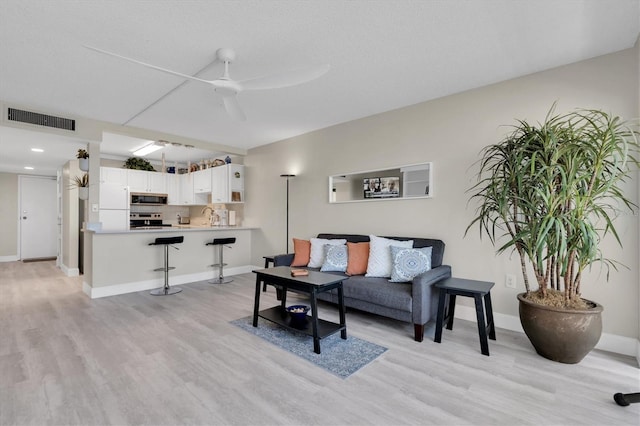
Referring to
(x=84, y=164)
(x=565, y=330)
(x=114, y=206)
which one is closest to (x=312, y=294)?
(x=565, y=330)

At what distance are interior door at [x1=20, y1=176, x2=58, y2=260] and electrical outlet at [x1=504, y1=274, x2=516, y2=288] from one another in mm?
10315

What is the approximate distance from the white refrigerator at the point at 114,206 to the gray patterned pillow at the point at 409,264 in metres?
5.39

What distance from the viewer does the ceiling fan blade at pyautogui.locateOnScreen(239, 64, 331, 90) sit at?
83.8 inches

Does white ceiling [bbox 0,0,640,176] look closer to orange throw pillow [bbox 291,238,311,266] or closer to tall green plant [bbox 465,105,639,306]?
tall green plant [bbox 465,105,639,306]

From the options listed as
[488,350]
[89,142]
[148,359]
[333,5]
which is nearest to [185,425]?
[148,359]

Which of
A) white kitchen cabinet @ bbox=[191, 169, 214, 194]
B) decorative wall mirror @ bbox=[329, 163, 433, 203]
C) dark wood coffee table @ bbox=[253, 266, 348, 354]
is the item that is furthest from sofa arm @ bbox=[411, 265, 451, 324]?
white kitchen cabinet @ bbox=[191, 169, 214, 194]

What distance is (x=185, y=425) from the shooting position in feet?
5.37

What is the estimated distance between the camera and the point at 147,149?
5949 millimetres

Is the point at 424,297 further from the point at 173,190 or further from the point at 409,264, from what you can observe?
the point at 173,190

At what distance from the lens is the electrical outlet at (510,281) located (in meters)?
2.99

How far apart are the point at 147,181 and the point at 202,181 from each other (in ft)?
4.46

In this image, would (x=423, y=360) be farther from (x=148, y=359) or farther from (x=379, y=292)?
(x=148, y=359)

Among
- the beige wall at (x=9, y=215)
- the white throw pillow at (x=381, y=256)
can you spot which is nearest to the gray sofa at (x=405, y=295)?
the white throw pillow at (x=381, y=256)

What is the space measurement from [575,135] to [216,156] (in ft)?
20.2
